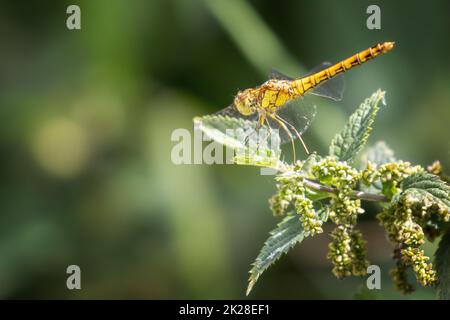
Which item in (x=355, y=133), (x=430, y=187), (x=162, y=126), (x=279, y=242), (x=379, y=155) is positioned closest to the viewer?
(x=430, y=187)

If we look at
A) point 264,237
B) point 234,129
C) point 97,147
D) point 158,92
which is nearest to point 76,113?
point 97,147

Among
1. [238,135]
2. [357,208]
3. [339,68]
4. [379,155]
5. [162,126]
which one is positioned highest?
[162,126]

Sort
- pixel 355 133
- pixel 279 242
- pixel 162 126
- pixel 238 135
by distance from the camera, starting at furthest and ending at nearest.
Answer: pixel 162 126 → pixel 238 135 → pixel 355 133 → pixel 279 242

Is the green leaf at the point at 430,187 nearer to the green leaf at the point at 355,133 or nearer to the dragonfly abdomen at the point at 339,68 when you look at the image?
the green leaf at the point at 355,133

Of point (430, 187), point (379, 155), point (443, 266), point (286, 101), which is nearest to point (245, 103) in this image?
point (286, 101)

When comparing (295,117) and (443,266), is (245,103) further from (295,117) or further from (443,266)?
(443,266)

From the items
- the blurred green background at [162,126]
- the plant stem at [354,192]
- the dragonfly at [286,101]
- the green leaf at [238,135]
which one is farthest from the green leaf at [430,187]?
the blurred green background at [162,126]
